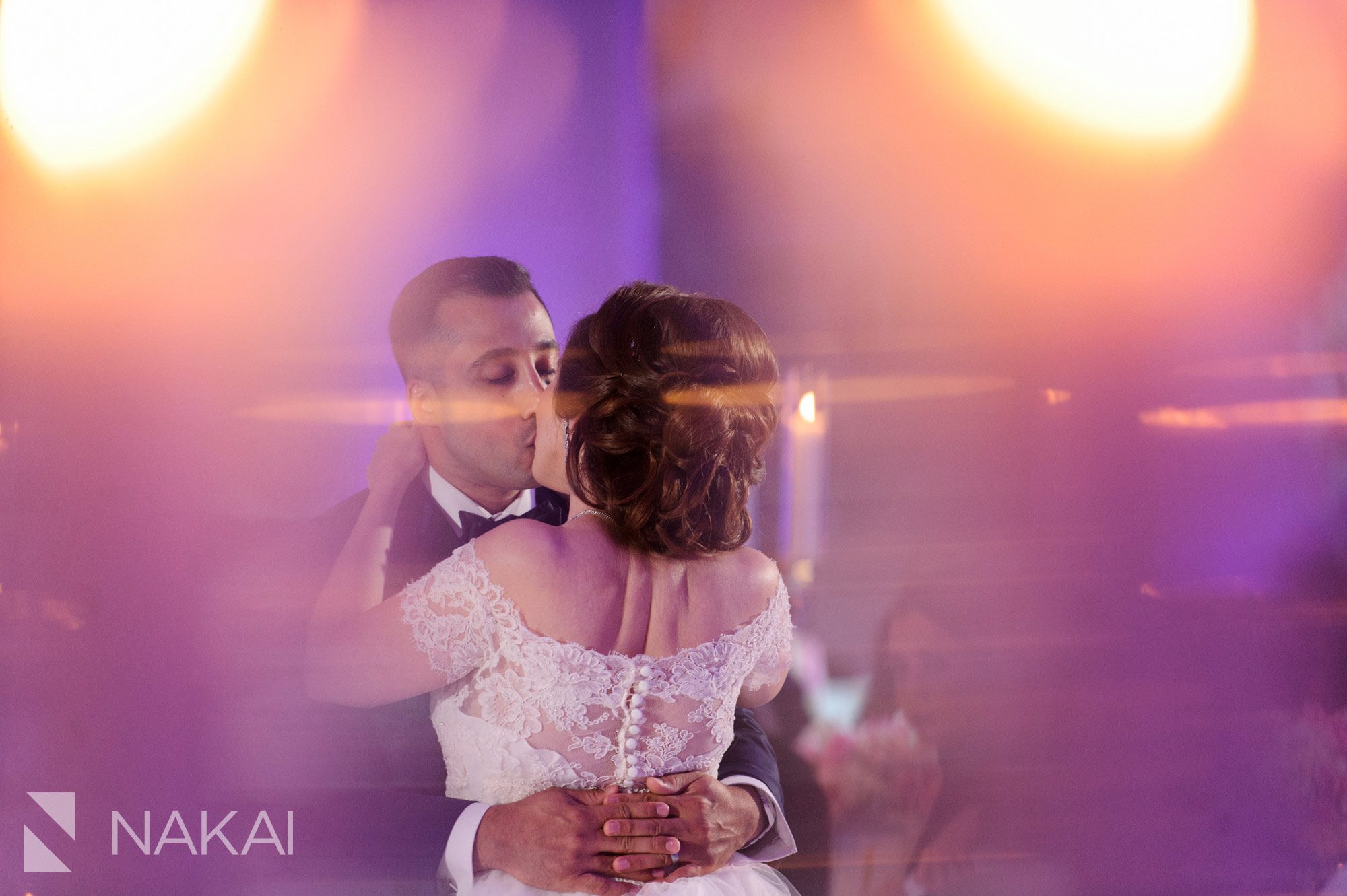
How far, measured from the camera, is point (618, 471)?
1450 millimetres

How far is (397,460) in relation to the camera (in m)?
1.70

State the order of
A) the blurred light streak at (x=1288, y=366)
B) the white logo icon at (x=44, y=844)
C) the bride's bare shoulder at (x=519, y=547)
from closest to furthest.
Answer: the bride's bare shoulder at (x=519, y=547), the white logo icon at (x=44, y=844), the blurred light streak at (x=1288, y=366)

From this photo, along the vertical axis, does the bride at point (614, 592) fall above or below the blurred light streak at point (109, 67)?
below

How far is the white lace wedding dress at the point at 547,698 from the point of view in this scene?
142 centimetres

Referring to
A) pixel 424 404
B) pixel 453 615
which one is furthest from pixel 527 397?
pixel 453 615

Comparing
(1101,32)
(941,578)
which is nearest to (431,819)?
(941,578)

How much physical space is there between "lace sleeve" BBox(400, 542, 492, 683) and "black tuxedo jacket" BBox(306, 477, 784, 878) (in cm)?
21

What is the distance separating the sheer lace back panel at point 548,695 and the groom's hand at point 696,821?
26 millimetres

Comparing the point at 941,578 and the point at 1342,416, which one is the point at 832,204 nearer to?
the point at 941,578

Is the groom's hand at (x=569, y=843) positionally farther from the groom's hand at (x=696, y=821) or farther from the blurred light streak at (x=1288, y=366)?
the blurred light streak at (x=1288, y=366)

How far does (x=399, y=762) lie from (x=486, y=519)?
0.45 metres

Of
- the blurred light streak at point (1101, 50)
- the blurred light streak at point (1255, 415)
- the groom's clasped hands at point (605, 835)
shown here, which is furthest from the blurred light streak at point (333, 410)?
the blurred light streak at point (1255, 415)

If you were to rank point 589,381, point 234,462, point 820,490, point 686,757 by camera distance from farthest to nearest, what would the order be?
point 820,490
point 234,462
point 686,757
point 589,381

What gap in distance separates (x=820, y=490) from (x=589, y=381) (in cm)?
67
